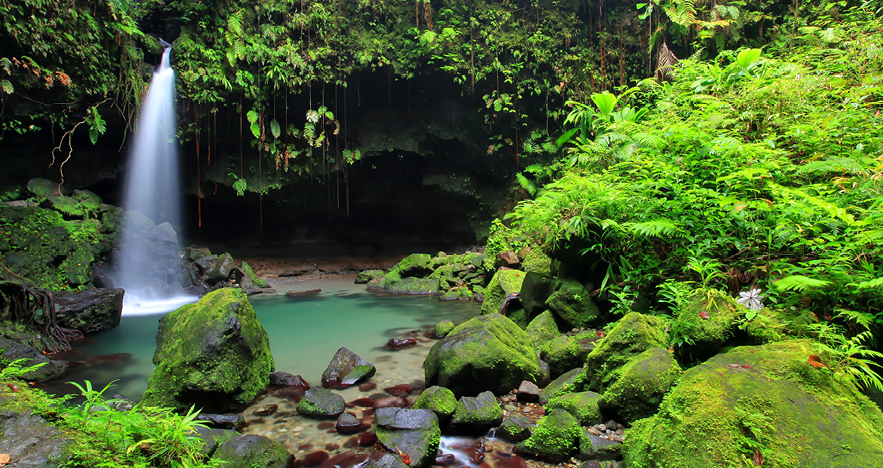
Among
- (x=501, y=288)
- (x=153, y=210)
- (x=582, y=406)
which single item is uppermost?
(x=153, y=210)

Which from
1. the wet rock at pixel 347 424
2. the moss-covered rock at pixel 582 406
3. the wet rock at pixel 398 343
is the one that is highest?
the moss-covered rock at pixel 582 406

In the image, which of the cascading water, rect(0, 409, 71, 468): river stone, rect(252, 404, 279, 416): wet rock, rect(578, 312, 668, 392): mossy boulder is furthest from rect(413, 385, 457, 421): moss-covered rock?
the cascading water

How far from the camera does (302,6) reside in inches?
527

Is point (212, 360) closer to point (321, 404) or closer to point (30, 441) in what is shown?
point (321, 404)

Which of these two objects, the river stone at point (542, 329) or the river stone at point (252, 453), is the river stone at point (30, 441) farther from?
the river stone at point (542, 329)

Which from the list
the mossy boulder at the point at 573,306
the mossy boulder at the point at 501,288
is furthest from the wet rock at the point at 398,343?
the mossy boulder at the point at 573,306

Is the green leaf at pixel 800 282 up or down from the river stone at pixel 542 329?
up

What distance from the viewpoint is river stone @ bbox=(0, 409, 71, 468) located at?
1.65m

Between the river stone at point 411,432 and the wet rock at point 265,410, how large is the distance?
1.29 m

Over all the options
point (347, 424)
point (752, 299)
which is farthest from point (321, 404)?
point (752, 299)

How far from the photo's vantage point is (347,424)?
12.9 ft

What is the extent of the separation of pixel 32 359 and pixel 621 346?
7492 millimetres

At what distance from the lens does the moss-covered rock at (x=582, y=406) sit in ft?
11.5

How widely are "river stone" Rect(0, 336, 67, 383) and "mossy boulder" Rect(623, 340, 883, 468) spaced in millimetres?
6894
